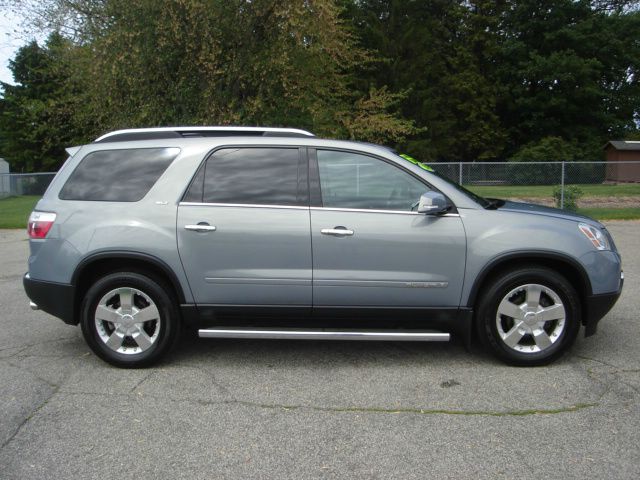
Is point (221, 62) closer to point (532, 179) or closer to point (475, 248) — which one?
point (532, 179)

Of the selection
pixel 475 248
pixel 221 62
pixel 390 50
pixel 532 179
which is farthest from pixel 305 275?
pixel 390 50

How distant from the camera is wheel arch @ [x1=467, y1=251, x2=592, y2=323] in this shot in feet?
14.4

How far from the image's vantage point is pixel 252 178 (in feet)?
15.1

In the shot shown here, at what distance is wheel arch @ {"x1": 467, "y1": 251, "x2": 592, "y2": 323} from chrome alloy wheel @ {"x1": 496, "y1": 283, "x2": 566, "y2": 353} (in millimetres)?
200

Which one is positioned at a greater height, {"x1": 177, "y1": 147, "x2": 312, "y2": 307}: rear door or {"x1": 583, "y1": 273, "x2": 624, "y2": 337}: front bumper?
{"x1": 177, "y1": 147, "x2": 312, "y2": 307}: rear door

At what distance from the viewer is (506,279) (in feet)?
14.4

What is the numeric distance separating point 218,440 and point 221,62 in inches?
560

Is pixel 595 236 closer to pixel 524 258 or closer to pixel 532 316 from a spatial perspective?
pixel 524 258

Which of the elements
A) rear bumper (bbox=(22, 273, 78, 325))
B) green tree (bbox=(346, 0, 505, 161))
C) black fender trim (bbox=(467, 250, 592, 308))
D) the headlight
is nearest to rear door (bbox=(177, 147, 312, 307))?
rear bumper (bbox=(22, 273, 78, 325))

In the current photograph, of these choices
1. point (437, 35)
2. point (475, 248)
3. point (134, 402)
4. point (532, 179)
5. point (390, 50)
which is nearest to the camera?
point (134, 402)

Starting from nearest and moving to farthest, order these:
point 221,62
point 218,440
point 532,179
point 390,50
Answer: point 218,440 < point 221,62 < point 532,179 < point 390,50

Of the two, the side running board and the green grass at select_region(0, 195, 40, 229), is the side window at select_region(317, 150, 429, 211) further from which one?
the green grass at select_region(0, 195, 40, 229)

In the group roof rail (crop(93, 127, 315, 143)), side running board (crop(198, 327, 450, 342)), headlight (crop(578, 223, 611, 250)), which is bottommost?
side running board (crop(198, 327, 450, 342))

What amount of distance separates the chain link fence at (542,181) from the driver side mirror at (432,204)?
41.9 ft
